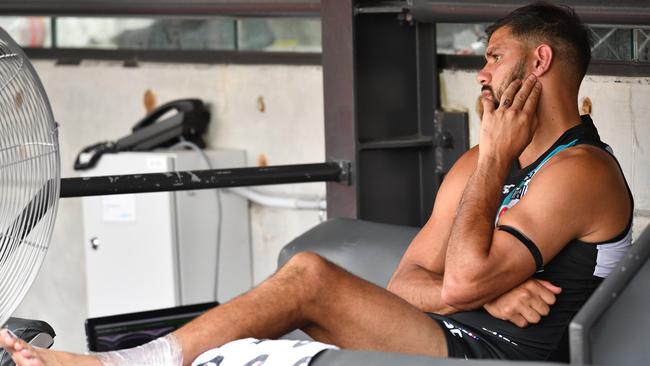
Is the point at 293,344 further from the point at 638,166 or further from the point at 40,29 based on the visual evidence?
the point at 40,29

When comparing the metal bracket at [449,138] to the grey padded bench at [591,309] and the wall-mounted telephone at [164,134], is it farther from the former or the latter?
the wall-mounted telephone at [164,134]

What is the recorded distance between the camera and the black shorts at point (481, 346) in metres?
2.55

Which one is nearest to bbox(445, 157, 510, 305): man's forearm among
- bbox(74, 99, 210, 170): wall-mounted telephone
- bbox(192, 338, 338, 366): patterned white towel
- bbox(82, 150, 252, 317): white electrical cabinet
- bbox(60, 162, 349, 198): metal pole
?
bbox(192, 338, 338, 366): patterned white towel

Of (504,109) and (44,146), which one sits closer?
(44,146)

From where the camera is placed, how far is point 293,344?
2244 mm

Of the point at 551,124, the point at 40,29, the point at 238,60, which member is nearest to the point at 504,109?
the point at 551,124

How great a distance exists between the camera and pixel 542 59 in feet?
8.75

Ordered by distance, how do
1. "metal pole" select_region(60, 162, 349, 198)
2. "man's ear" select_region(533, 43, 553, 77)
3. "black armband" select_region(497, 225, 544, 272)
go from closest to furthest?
"black armband" select_region(497, 225, 544, 272) → "man's ear" select_region(533, 43, 553, 77) → "metal pole" select_region(60, 162, 349, 198)

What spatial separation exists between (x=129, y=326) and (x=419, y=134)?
117 cm

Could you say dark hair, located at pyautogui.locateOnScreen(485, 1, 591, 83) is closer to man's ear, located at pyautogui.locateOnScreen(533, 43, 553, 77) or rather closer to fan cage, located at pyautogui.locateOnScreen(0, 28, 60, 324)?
man's ear, located at pyautogui.locateOnScreen(533, 43, 553, 77)

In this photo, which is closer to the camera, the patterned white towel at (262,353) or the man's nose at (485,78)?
the patterned white towel at (262,353)

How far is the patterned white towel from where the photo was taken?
7.15 ft

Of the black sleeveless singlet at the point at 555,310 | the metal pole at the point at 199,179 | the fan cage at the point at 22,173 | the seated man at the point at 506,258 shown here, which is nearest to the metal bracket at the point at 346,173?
the metal pole at the point at 199,179

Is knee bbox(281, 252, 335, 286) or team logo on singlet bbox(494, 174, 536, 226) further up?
team logo on singlet bbox(494, 174, 536, 226)
